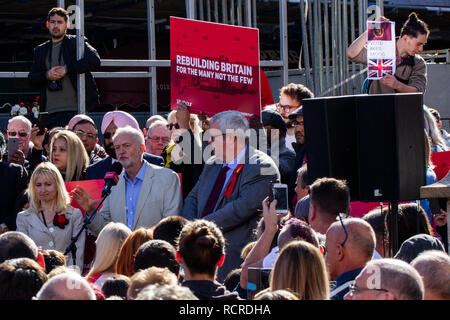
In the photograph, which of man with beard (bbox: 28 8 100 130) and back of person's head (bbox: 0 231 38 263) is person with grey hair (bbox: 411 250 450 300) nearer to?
back of person's head (bbox: 0 231 38 263)

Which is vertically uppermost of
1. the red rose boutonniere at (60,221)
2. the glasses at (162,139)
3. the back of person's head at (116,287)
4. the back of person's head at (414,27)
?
the back of person's head at (414,27)

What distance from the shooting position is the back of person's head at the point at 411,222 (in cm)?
632

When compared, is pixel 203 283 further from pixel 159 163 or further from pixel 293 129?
pixel 293 129

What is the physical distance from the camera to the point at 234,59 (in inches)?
330

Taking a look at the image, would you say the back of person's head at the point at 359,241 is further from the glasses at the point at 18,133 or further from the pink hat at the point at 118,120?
the glasses at the point at 18,133

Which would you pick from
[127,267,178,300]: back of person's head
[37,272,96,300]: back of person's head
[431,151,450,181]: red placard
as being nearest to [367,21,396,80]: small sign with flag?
[431,151,450,181]: red placard

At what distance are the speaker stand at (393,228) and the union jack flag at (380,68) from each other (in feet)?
8.94

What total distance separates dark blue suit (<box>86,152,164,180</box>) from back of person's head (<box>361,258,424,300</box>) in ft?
14.1

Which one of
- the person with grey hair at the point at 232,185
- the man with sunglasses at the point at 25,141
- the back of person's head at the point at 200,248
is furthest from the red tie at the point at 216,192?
the man with sunglasses at the point at 25,141

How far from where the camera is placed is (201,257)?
182 inches

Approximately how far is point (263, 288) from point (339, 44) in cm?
813

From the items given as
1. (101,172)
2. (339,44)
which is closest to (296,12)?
(339,44)

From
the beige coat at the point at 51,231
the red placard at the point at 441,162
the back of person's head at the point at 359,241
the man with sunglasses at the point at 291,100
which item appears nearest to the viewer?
the back of person's head at the point at 359,241

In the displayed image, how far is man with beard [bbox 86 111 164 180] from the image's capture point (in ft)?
25.9
